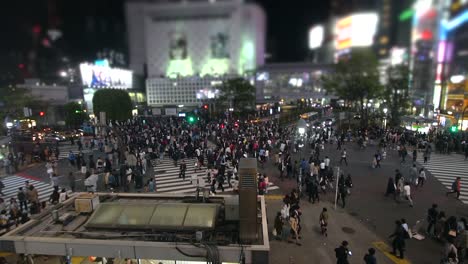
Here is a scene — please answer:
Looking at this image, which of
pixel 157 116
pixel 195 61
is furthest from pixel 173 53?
pixel 157 116

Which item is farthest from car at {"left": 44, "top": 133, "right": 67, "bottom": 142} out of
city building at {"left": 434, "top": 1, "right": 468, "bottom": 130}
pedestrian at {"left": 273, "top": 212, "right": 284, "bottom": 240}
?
city building at {"left": 434, "top": 1, "right": 468, "bottom": 130}

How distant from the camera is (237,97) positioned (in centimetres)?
5094

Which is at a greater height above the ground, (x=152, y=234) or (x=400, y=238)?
(x=152, y=234)

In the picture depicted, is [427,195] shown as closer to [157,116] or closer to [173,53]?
[157,116]

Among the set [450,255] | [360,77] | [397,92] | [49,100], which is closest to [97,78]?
[49,100]

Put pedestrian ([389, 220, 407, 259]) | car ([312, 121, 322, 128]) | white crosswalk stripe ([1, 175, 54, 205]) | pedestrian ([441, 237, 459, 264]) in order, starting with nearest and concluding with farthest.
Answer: pedestrian ([441, 237, 459, 264]) → pedestrian ([389, 220, 407, 259]) → white crosswalk stripe ([1, 175, 54, 205]) → car ([312, 121, 322, 128])

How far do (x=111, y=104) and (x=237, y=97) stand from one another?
70.8ft

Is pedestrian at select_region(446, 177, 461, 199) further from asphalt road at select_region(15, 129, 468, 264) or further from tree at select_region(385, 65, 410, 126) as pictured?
tree at select_region(385, 65, 410, 126)

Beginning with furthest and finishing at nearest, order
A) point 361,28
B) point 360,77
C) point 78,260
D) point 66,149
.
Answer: point 361,28 < point 360,77 < point 66,149 < point 78,260

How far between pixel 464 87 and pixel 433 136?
14.5 meters

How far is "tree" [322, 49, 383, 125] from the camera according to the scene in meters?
29.1

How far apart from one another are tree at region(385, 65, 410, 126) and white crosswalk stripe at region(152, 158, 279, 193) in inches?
987

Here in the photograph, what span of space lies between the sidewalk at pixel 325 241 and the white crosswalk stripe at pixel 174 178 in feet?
13.1

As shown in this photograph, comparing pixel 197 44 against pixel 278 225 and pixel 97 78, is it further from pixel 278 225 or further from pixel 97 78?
pixel 278 225
